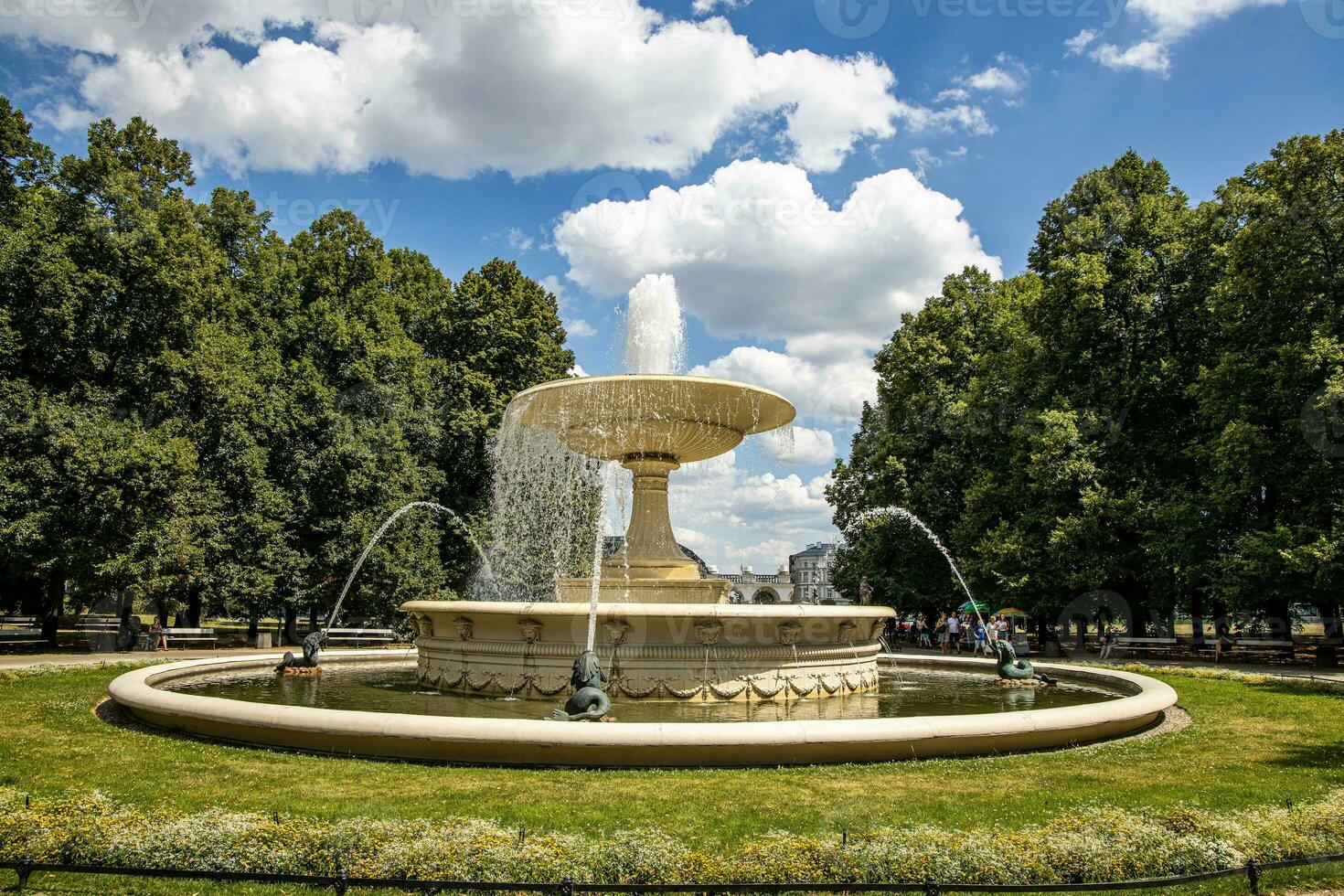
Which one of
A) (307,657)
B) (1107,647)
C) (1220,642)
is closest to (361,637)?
(307,657)

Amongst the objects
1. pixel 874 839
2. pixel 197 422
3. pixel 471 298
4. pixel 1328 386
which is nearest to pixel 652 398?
pixel 874 839

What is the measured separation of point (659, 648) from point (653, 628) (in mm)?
270

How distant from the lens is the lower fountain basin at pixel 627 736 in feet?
24.7

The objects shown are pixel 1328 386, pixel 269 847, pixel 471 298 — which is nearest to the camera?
pixel 269 847

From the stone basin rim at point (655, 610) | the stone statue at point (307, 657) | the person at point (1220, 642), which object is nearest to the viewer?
the stone basin rim at point (655, 610)

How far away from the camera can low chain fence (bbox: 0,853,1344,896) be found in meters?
4.65

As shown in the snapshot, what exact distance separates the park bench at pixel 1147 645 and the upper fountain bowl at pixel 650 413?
569 inches

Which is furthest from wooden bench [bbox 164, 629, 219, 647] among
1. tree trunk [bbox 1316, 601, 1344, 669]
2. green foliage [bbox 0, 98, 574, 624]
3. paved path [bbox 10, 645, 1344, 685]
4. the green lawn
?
tree trunk [bbox 1316, 601, 1344, 669]

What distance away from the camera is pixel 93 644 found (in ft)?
78.4

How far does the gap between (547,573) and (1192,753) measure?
2445cm

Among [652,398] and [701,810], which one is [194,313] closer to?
[652,398]

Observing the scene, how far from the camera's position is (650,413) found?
14320mm

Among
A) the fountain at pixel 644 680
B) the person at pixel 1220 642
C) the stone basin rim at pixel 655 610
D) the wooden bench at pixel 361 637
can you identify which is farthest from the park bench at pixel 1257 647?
the wooden bench at pixel 361 637

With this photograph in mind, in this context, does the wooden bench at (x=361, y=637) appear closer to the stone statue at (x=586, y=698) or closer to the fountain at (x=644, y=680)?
the fountain at (x=644, y=680)
